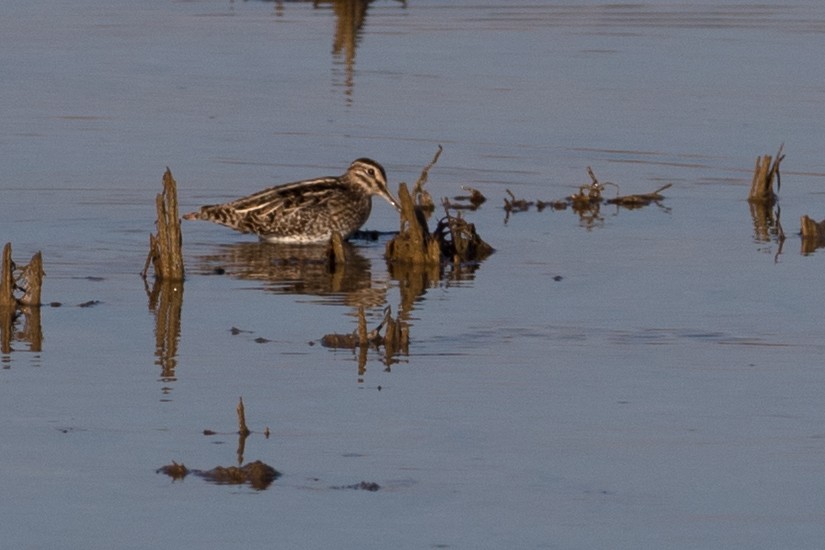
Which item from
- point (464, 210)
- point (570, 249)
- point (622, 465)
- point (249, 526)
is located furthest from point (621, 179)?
point (249, 526)

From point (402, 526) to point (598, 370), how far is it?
313 centimetres

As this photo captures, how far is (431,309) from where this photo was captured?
1436 centimetres

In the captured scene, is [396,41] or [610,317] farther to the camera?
[396,41]

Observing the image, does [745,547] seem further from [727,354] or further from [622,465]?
[727,354]

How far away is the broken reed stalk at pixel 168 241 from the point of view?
48.8ft

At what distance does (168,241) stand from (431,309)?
2050 mm

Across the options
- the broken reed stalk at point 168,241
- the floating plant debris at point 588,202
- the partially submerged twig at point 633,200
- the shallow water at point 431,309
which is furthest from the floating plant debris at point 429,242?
the partially submerged twig at point 633,200

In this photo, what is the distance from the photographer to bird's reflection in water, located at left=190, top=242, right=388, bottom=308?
1513 centimetres

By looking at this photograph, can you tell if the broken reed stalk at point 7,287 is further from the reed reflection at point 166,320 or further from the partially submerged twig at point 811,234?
the partially submerged twig at point 811,234

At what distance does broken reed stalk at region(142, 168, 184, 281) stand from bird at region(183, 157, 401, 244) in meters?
2.44

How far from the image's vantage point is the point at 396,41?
2944 cm

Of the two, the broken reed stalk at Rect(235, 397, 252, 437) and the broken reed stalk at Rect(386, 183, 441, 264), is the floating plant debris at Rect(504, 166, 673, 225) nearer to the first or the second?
the broken reed stalk at Rect(386, 183, 441, 264)

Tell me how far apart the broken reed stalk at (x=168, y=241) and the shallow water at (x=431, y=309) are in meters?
0.25

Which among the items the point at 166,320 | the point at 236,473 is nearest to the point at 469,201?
the point at 166,320
